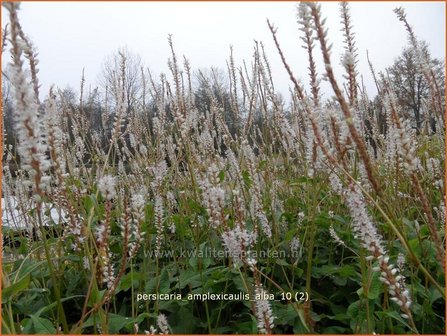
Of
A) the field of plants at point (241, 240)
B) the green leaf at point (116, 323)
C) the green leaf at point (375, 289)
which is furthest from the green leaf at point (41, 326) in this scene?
the green leaf at point (375, 289)

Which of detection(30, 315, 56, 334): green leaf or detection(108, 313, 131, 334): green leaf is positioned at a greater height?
detection(30, 315, 56, 334): green leaf

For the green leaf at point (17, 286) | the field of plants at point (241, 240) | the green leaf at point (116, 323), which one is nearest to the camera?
the field of plants at point (241, 240)

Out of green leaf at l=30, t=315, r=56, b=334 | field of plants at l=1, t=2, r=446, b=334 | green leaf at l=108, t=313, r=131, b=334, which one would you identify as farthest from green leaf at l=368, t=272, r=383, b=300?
green leaf at l=30, t=315, r=56, b=334

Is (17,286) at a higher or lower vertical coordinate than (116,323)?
higher

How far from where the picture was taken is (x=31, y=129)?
905mm

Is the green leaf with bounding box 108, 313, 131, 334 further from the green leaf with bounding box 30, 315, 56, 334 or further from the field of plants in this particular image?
the green leaf with bounding box 30, 315, 56, 334

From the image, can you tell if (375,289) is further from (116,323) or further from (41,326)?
(41,326)

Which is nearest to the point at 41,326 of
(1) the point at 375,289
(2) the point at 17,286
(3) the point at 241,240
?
(2) the point at 17,286

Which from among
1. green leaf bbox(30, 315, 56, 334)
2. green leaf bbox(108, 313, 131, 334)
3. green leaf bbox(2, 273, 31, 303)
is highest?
green leaf bbox(2, 273, 31, 303)

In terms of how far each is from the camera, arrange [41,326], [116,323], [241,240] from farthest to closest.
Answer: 1. [116,323]
2. [41,326]
3. [241,240]

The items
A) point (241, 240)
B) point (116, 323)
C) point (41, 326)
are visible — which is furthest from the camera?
point (116, 323)

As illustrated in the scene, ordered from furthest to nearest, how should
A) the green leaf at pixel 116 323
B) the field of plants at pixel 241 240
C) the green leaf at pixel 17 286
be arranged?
1. the green leaf at pixel 116 323
2. the green leaf at pixel 17 286
3. the field of plants at pixel 241 240

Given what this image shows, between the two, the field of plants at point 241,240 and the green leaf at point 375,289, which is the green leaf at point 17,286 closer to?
the field of plants at point 241,240

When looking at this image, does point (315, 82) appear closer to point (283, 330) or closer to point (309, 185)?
point (283, 330)
